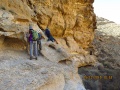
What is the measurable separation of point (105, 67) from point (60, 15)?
7.42 m

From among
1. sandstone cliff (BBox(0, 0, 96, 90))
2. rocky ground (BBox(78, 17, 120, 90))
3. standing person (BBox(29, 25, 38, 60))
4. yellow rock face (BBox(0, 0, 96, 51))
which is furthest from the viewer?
rocky ground (BBox(78, 17, 120, 90))

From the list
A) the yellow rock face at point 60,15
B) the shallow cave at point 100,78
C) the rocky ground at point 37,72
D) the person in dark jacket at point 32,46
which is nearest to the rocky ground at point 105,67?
the shallow cave at point 100,78

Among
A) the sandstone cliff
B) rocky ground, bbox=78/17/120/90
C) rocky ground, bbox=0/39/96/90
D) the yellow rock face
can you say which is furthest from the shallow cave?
rocky ground, bbox=0/39/96/90

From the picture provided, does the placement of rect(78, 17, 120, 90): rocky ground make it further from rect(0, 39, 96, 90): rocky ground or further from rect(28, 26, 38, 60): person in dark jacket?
rect(28, 26, 38, 60): person in dark jacket

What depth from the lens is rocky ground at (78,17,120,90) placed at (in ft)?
66.3

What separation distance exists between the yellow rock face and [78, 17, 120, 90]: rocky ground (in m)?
2.79

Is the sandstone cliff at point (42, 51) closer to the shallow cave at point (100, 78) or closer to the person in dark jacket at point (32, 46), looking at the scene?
the person in dark jacket at point (32, 46)

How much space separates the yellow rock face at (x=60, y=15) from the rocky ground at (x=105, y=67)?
2789 mm

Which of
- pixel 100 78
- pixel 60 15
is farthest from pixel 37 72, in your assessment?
pixel 100 78

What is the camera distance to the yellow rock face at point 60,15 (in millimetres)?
13562

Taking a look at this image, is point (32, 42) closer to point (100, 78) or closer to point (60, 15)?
point (60, 15)

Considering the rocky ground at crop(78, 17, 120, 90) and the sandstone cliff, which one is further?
the rocky ground at crop(78, 17, 120, 90)

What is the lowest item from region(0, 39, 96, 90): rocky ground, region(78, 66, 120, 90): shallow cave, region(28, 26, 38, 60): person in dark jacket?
region(78, 66, 120, 90): shallow cave

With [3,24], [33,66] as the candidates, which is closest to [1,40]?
[3,24]
